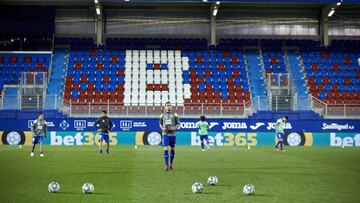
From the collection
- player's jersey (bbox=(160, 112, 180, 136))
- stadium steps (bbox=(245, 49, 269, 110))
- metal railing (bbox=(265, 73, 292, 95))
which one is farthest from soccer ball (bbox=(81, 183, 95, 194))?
metal railing (bbox=(265, 73, 292, 95))

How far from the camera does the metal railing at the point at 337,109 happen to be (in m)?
44.0

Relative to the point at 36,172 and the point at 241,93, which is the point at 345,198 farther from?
the point at 241,93

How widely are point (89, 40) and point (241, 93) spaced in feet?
47.0

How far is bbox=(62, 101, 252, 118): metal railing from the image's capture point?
140ft

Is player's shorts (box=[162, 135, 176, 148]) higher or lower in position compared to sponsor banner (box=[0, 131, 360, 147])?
higher

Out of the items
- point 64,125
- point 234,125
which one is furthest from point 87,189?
point 234,125

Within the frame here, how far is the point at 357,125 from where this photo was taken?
4488 cm

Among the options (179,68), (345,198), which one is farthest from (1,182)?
(179,68)

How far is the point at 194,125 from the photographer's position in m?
44.3

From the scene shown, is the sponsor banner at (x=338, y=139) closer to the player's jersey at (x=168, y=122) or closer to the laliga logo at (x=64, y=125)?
the laliga logo at (x=64, y=125)

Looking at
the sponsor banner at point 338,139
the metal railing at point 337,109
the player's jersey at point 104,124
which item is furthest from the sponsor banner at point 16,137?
the sponsor banner at point 338,139

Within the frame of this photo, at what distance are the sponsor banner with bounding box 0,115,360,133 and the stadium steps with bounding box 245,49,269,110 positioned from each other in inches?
49.0

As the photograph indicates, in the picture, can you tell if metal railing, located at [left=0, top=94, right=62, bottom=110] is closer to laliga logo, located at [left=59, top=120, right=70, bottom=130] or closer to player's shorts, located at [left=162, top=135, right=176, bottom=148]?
laliga logo, located at [left=59, top=120, right=70, bottom=130]

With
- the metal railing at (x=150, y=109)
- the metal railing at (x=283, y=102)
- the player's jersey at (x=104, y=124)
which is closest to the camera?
the player's jersey at (x=104, y=124)
